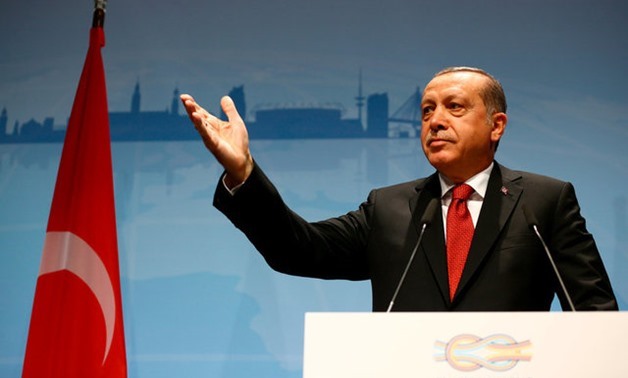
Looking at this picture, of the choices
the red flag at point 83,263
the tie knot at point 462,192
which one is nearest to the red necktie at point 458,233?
the tie knot at point 462,192

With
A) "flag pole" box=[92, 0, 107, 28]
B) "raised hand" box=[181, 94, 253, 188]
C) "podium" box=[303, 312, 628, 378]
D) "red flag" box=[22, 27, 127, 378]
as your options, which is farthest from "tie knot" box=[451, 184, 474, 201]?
"flag pole" box=[92, 0, 107, 28]

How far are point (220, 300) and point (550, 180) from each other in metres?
1.59

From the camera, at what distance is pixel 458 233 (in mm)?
1825

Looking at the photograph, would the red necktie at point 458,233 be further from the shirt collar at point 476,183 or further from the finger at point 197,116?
the finger at point 197,116

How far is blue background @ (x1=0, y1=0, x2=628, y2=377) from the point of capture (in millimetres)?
3014

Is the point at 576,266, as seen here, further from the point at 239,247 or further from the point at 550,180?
the point at 239,247

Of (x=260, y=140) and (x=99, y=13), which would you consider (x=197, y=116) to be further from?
(x=99, y=13)

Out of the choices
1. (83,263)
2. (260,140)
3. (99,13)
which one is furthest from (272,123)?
(83,263)

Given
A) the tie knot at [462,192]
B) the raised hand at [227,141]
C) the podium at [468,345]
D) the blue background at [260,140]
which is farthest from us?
the blue background at [260,140]

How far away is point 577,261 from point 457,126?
18.7 inches

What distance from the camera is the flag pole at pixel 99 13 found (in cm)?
312

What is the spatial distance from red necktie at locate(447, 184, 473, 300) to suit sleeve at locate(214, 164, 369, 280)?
0.94 feet

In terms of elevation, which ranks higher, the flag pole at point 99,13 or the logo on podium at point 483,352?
the flag pole at point 99,13

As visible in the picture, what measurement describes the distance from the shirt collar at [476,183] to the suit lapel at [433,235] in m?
0.02
